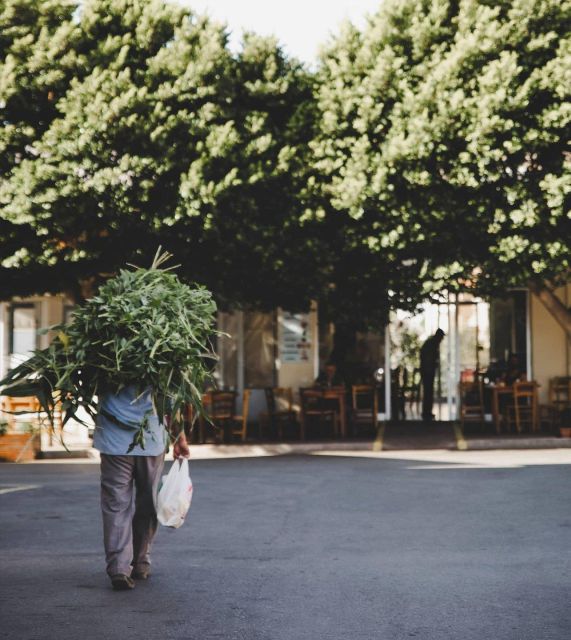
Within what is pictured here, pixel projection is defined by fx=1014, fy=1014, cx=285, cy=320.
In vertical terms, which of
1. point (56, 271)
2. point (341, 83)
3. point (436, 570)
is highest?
point (341, 83)

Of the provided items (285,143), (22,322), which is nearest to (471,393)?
(285,143)

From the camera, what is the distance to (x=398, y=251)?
16.8m

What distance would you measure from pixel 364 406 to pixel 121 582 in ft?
44.9

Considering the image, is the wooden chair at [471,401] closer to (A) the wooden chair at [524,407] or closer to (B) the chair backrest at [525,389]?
(A) the wooden chair at [524,407]

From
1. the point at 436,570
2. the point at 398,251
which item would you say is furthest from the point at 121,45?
the point at 436,570

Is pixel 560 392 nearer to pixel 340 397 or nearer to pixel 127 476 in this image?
pixel 340 397

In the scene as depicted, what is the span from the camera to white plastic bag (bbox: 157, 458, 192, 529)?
21.7ft

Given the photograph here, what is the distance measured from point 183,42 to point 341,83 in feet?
8.40

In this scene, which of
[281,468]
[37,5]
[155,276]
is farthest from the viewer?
[37,5]

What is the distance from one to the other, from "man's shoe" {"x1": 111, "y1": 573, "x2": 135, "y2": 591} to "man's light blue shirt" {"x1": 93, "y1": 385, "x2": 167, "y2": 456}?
77 centimetres

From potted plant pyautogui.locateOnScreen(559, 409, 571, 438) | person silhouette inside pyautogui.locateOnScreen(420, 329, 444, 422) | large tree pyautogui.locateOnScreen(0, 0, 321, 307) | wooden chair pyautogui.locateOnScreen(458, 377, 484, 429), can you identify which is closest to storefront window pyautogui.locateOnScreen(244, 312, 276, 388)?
person silhouette inside pyautogui.locateOnScreen(420, 329, 444, 422)

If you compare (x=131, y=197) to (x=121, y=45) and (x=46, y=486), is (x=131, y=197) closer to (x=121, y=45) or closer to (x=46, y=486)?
(x=121, y=45)

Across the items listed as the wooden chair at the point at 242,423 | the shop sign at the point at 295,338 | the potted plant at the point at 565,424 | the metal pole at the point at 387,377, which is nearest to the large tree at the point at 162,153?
the wooden chair at the point at 242,423

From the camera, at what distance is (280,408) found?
20.5 m
